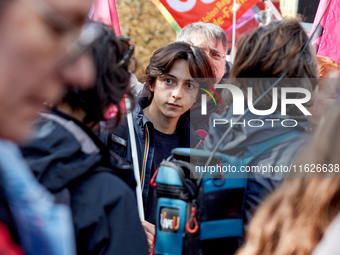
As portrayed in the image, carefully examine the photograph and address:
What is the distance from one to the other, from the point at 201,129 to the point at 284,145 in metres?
1.57

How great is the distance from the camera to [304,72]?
1601 mm

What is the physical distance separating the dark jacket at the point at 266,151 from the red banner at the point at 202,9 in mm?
3071

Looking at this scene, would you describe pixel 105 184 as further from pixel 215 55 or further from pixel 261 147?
pixel 215 55

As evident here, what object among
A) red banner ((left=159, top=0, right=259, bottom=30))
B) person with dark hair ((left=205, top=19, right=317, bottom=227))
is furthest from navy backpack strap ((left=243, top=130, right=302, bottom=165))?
red banner ((left=159, top=0, right=259, bottom=30))

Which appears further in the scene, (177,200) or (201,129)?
(201,129)

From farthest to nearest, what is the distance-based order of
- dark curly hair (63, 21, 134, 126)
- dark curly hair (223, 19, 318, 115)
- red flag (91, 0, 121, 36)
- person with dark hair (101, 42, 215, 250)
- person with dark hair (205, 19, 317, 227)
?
red flag (91, 0, 121, 36) → person with dark hair (101, 42, 215, 250) → dark curly hair (223, 19, 318, 115) → person with dark hair (205, 19, 317, 227) → dark curly hair (63, 21, 134, 126)

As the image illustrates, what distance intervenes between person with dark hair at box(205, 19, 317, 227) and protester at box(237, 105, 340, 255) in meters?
0.43

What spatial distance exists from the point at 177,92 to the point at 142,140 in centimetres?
47

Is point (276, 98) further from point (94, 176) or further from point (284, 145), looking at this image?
point (94, 176)

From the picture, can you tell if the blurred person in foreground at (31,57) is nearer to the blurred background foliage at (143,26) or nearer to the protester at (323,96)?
the protester at (323,96)

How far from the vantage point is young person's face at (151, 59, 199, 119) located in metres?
2.66

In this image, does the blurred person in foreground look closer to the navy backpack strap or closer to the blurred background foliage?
the navy backpack strap

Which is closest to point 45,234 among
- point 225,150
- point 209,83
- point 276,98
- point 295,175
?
point 295,175

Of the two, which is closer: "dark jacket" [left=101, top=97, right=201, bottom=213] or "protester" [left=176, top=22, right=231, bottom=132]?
"dark jacket" [left=101, top=97, right=201, bottom=213]
